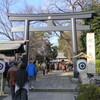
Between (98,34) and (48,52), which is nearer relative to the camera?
(98,34)

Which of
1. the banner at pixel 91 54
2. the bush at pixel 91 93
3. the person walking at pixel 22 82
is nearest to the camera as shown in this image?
the bush at pixel 91 93

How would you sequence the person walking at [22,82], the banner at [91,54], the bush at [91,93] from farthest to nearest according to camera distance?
the banner at [91,54]
the person walking at [22,82]
the bush at [91,93]

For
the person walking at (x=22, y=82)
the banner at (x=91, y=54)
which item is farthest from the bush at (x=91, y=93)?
the banner at (x=91, y=54)

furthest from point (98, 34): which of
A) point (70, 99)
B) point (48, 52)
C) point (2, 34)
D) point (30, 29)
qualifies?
point (48, 52)

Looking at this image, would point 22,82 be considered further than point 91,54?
No

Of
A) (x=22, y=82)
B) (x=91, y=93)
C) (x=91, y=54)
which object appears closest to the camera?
(x=91, y=93)

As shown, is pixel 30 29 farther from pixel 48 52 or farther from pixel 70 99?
pixel 48 52

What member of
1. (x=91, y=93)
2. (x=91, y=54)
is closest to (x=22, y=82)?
(x=91, y=93)

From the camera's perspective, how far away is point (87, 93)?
22.2ft

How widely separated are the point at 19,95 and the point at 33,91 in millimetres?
4956

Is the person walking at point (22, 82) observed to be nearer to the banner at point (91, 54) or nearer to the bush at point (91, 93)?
the bush at point (91, 93)

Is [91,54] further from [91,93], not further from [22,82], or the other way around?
[22,82]

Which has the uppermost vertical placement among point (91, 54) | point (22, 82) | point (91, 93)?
point (91, 54)

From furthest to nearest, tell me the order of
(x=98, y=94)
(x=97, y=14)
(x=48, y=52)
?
(x=48, y=52) → (x=97, y=14) → (x=98, y=94)
